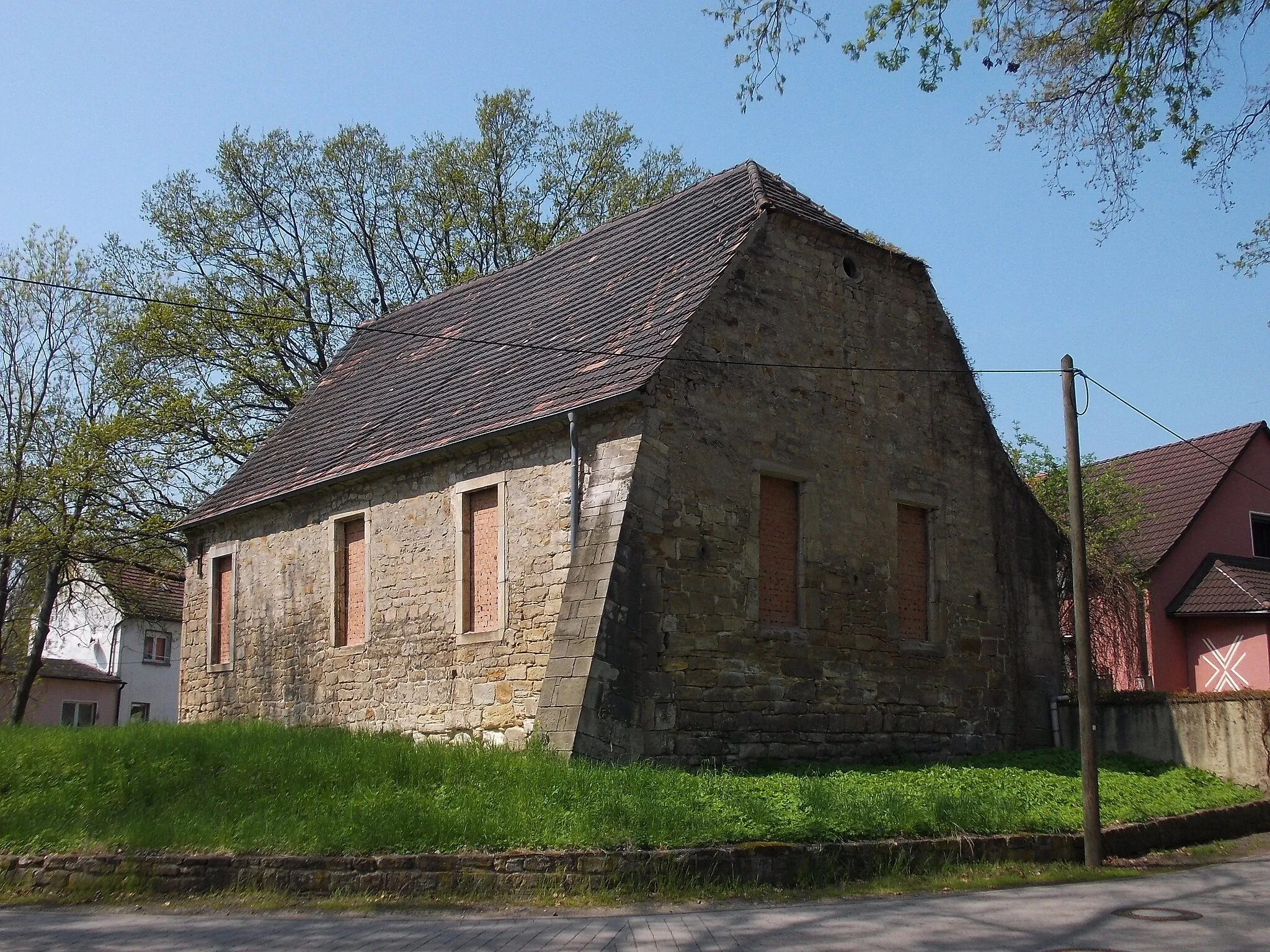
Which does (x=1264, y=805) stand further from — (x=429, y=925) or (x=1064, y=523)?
(x=429, y=925)

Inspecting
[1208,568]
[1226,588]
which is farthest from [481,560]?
[1208,568]

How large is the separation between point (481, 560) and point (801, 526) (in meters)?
4.19

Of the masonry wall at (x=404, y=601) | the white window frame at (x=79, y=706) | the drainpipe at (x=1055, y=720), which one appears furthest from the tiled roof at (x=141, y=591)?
the drainpipe at (x=1055, y=720)

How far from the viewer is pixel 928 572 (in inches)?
682

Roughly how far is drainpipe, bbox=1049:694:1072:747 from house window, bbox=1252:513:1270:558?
40.4 ft

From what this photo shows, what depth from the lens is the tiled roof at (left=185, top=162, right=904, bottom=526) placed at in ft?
50.5

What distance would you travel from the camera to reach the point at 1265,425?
27.8 meters

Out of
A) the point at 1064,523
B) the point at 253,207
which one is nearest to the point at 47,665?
the point at 253,207

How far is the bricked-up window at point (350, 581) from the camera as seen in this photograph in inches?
717

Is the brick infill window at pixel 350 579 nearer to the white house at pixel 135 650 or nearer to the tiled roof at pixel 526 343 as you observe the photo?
the tiled roof at pixel 526 343

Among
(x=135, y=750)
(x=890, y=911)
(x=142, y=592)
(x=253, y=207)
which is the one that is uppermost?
(x=253, y=207)

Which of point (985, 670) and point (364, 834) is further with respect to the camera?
point (985, 670)

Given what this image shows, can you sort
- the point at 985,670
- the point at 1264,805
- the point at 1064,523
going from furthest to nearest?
1. the point at 1064,523
2. the point at 985,670
3. the point at 1264,805

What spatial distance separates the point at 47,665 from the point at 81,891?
1200 inches
